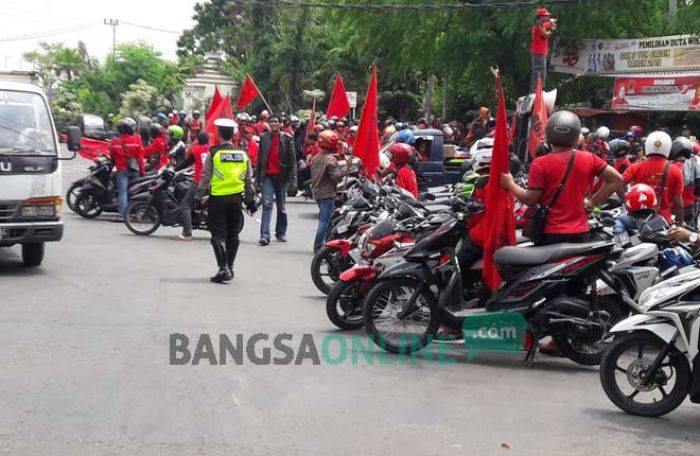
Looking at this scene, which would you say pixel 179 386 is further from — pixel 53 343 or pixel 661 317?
pixel 661 317

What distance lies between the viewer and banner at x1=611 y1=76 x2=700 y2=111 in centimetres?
2389

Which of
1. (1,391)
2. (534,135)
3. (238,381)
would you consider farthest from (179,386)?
(534,135)

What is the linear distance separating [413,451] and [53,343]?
3.62 meters

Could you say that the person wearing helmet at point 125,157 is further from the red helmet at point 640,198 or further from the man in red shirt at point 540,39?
the red helmet at point 640,198

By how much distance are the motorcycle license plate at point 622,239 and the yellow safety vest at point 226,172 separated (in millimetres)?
4494

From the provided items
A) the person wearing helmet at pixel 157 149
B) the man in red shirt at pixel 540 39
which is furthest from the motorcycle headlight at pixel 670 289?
the person wearing helmet at pixel 157 149

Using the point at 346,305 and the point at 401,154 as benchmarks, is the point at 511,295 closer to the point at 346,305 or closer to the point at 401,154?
the point at 346,305

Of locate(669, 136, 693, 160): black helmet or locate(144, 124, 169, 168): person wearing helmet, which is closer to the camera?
locate(669, 136, 693, 160): black helmet

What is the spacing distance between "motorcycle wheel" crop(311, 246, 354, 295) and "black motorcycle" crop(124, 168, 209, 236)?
17.4 ft

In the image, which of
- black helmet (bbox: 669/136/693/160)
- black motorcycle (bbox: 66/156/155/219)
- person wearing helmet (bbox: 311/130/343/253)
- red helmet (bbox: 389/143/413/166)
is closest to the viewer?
red helmet (bbox: 389/143/413/166)

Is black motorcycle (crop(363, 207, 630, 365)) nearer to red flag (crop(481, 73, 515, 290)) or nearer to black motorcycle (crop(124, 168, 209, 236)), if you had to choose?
red flag (crop(481, 73, 515, 290))

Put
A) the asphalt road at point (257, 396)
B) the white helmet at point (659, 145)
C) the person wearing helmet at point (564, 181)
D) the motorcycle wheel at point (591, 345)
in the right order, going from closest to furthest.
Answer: the asphalt road at point (257, 396) → the person wearing helmet at point (564, 181) → the motorcycle wheel at point (591, 345) → the white helmet at point (659, 145)

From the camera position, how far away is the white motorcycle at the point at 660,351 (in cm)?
605

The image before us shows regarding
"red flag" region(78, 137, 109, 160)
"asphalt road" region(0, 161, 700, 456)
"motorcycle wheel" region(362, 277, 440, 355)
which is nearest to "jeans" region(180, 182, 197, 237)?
"red flag" region(78, 137, 109, 160)
